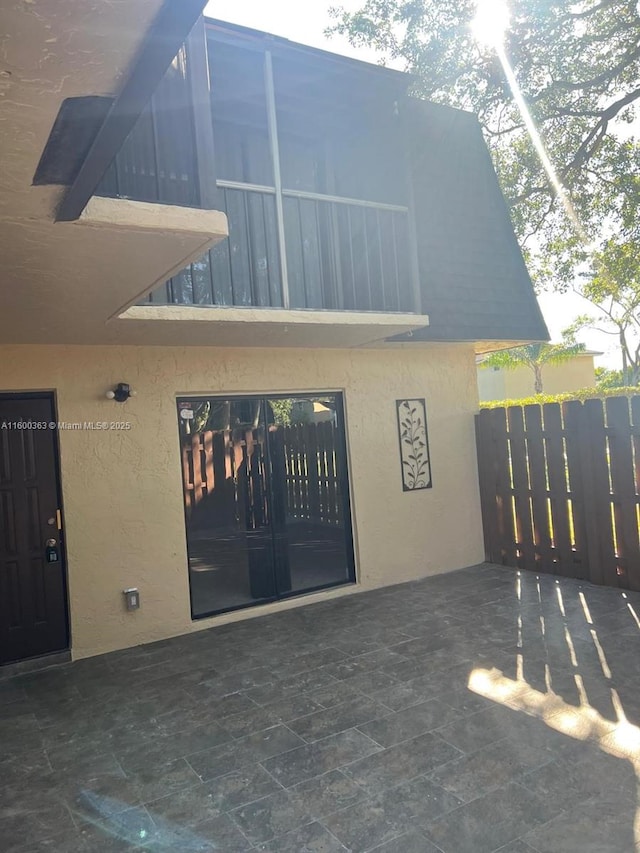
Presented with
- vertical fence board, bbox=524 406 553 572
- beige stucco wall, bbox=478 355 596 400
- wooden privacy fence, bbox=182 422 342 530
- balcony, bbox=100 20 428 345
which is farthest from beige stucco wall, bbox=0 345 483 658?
beige stucco wall, bbox=478 355 596 400

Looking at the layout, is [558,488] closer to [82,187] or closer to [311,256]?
[311,256]

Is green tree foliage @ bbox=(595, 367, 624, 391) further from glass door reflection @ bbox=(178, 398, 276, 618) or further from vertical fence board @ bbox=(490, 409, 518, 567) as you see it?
glass door reflection @ bbox=(178, 398, 276, 618)

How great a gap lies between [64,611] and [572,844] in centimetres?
469

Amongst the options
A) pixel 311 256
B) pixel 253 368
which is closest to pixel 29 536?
pixel 253 368

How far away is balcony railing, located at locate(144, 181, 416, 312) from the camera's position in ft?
19.1

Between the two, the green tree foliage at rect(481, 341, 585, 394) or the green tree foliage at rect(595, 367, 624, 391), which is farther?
the green tree foliage at rect(595, 367, 624, 391)

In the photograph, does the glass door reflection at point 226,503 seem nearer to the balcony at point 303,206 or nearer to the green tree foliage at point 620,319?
the balcony at point 303,206

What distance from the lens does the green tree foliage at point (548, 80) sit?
8.47 meters

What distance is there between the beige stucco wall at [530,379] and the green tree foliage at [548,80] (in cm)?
1678

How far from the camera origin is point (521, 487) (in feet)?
25.7

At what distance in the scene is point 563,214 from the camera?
1115 centimetres

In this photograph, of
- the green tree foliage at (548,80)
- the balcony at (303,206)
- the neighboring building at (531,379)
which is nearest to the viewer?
the balcony at (303,206)

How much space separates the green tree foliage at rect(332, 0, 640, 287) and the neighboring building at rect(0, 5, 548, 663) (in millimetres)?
1204

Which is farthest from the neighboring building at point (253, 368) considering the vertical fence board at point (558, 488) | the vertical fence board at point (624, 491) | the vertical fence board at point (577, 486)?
the vertical fence board at point (624, 491)
